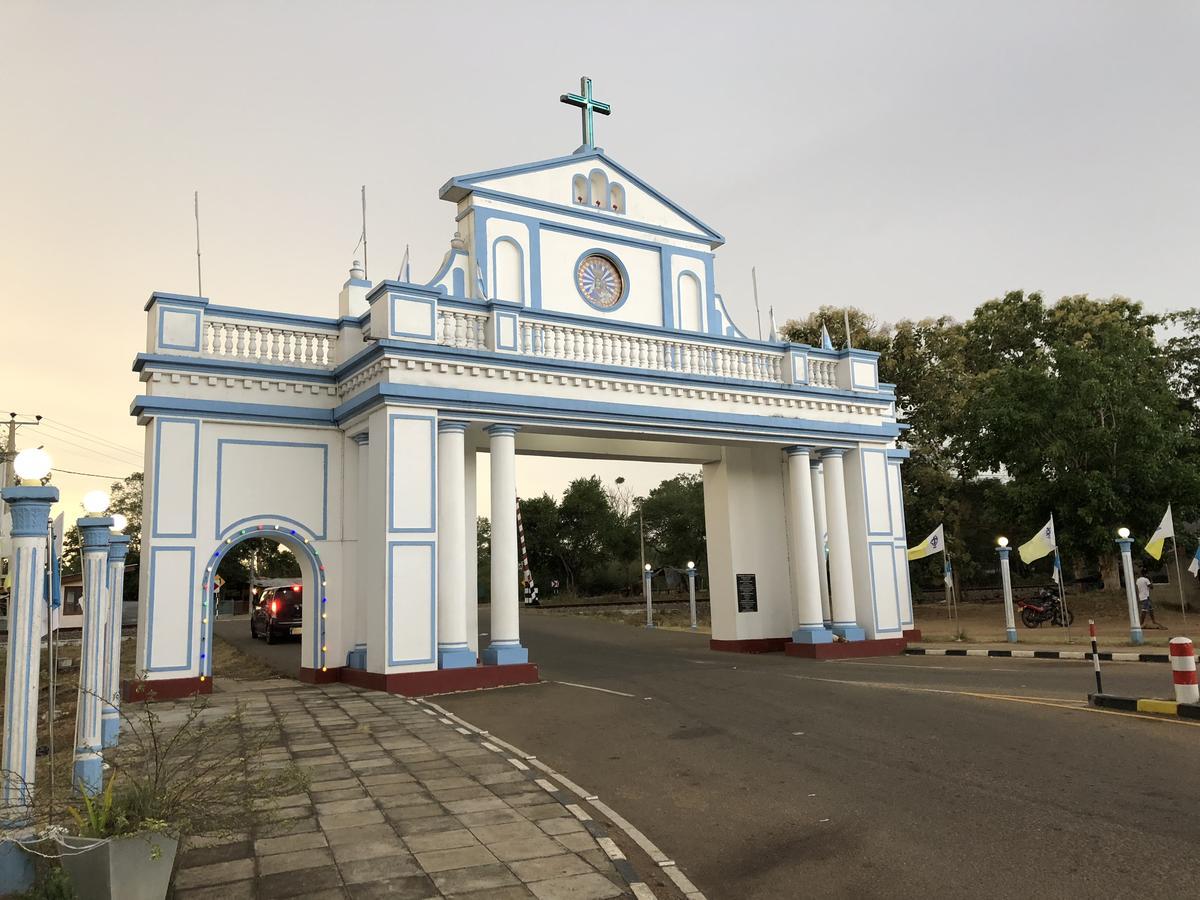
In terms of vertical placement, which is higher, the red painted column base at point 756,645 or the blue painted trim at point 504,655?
the blue painted trim at point 504,655

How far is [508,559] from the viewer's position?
1440 cm

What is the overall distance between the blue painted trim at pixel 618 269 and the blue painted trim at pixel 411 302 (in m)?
3.95

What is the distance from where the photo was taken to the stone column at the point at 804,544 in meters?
17.9

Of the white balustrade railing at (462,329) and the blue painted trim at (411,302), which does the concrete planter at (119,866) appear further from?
the white balustrade railing at (462,329)

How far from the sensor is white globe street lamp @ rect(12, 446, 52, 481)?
16.8ft

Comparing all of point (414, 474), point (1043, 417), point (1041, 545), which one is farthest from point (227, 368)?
point (1043, 417)

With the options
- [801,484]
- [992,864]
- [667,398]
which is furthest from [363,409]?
[992,864]

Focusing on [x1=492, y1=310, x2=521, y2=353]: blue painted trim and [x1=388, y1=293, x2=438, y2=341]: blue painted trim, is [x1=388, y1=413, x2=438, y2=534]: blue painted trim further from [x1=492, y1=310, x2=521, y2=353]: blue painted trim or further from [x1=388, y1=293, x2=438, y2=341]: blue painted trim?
[x1=492, y1=310, x2=521, y2=353]: blue painted trim

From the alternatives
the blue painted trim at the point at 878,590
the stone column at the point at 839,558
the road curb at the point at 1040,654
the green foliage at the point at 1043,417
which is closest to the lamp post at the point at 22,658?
the road curb at the point at 1040,654

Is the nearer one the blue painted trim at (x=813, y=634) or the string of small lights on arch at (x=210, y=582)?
the string of small lights on arch at (x=210, y=582)

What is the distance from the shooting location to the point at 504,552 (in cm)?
1434

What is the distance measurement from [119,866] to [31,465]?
2375 mm

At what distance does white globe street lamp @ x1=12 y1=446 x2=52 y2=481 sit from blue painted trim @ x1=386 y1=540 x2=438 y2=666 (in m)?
7.87

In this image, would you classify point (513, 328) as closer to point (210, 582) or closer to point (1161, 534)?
point (210, 582)
